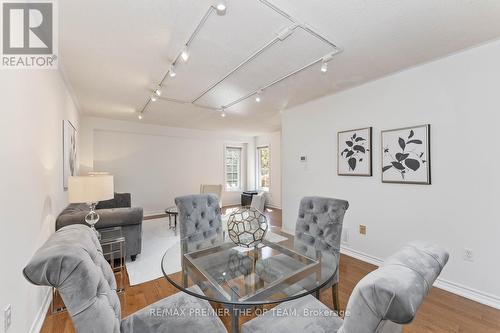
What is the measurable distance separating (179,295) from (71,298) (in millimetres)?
753

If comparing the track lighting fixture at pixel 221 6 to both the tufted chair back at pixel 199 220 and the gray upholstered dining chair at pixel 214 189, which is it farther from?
the gray upholstered dining chair at pixel 214 189

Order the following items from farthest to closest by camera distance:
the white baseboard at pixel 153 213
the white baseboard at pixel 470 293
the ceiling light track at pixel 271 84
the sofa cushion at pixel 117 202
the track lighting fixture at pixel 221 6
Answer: the white baseboard at pixel 153 213, the sofa cushion at pixel 117 202, the ceiling light track at pixel 271 84, the white baseboard at pixel 470 293, the track lighting fixture at pixel 221 6

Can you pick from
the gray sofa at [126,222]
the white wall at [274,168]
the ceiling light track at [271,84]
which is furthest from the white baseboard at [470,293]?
the white wall at [274,168]

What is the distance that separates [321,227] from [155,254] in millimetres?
2504

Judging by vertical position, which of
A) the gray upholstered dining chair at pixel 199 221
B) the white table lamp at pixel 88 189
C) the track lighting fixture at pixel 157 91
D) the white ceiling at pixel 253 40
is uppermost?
the white ceiling at pixel 253 40

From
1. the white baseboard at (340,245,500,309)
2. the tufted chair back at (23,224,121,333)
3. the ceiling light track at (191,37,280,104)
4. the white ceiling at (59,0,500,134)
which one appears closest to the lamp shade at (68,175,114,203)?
the white ceiling at (59,0,500,134)

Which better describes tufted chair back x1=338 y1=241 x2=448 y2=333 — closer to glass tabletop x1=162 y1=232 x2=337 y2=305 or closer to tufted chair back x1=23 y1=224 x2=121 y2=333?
glass tabletop x1=162 y1=232 x2=337 y2=305

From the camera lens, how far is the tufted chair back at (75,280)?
0.79m

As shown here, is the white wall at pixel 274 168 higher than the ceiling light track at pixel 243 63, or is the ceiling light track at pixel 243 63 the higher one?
the ceiling light track at pixel 243 63

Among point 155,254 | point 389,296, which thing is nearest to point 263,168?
point 155,254

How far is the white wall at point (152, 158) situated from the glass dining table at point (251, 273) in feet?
14.1

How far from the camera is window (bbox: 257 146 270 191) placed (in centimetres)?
752

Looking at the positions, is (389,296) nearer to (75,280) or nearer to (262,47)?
(75,280)

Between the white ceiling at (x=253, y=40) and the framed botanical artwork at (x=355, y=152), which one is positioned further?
the framed botanical artwork at (x=355, y=152)
